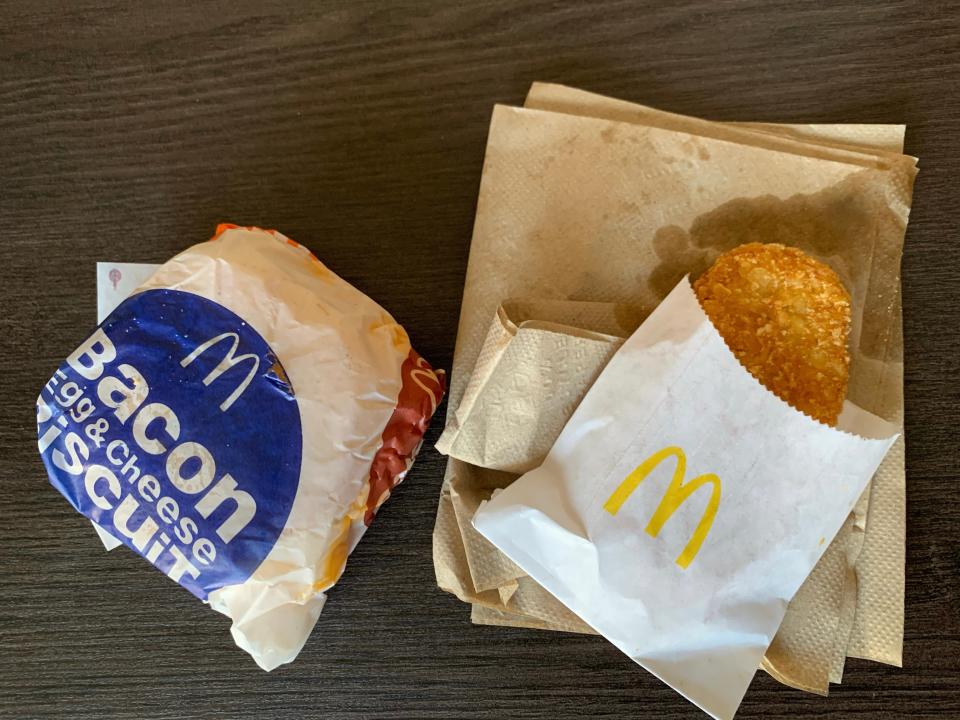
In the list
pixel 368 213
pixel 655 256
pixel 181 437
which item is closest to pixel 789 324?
pixel 655 256

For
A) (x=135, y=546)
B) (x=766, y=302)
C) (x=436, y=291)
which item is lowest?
(x=135, y=546)

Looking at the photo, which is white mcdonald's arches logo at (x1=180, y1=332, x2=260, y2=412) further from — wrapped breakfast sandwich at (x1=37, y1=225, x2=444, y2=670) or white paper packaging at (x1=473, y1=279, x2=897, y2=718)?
white paper packaging at (x1=473, y1=279, x2=897, y2=718)

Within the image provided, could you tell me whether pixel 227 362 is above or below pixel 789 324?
below

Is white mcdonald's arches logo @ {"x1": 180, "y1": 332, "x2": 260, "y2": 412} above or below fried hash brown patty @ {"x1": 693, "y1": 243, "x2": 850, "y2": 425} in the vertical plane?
below

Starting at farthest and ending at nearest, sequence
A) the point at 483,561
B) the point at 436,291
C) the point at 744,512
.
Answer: the point at 436,291 → the point at 483,561 → the point at 744,512

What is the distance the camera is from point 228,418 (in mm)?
815

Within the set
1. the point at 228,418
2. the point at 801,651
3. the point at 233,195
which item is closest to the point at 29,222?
the point at 233,195

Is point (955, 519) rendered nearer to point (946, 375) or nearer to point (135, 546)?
point (946, 375)

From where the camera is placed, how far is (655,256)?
96 centimetres

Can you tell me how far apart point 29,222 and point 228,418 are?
1.87ft

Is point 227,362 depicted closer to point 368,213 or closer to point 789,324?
point 368,213

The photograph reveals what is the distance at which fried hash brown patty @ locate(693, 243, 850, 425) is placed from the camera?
81 centimetres

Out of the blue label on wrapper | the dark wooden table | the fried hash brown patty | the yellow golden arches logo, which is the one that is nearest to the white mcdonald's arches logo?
the blue label on wrapper

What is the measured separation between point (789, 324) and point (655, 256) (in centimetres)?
21
